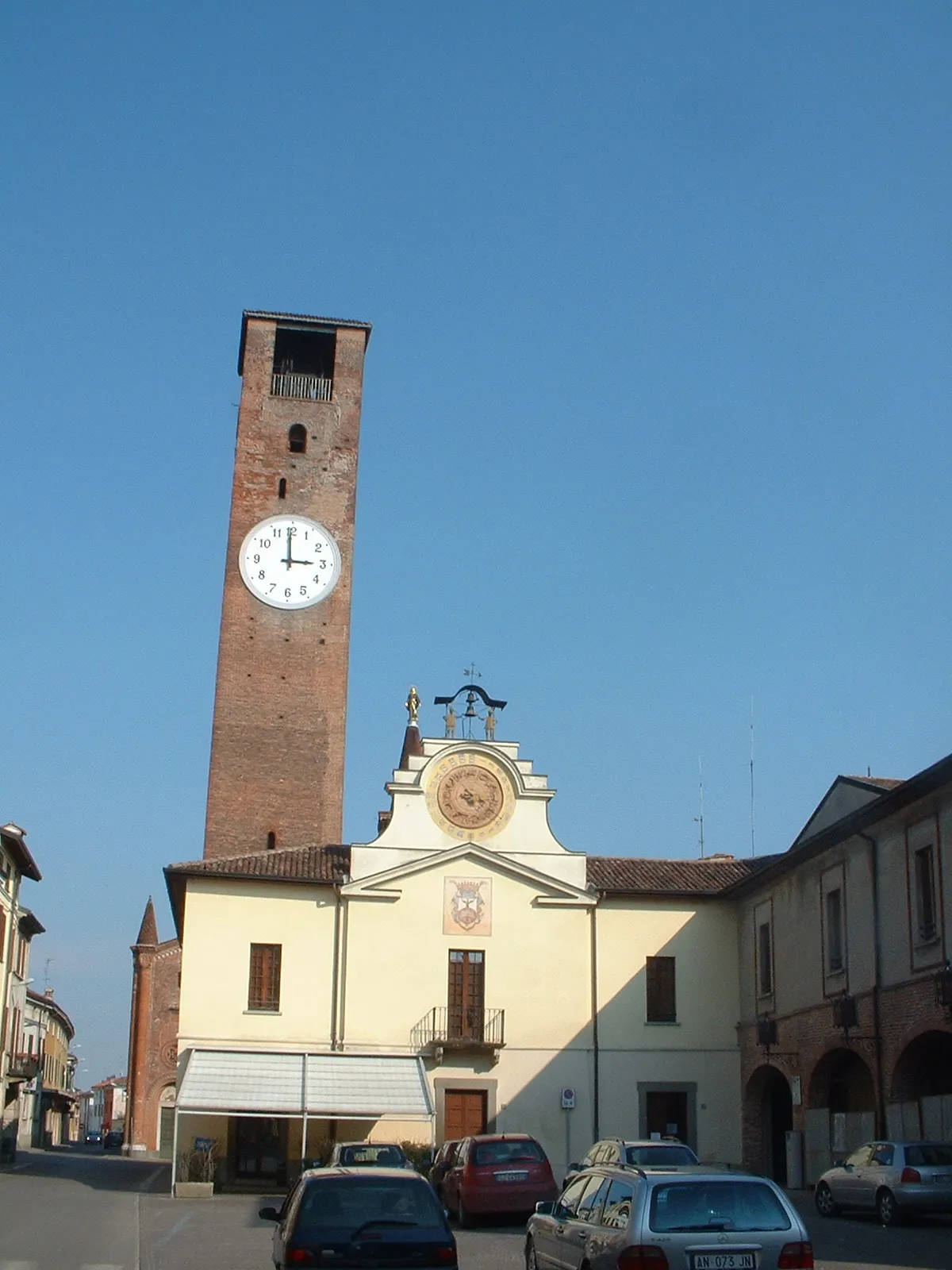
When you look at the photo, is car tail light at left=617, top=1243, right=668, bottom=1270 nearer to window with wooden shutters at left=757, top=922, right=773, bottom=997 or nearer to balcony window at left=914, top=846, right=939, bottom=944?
balcony window at left=914, top=846, right=939, bottom=944

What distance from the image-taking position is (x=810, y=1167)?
29016 mm

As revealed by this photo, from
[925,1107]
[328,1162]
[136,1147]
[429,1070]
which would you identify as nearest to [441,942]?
[429,1070]

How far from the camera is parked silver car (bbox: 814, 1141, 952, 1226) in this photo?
65.9 ft

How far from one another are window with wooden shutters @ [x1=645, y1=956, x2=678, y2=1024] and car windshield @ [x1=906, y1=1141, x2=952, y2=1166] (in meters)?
14.4

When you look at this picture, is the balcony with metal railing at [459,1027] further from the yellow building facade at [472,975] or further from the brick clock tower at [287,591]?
the brick clock tower at [287,591]

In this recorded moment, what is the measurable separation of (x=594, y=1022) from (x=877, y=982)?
9785mm

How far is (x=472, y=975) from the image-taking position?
34438 mm

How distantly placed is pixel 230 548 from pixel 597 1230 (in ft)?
120

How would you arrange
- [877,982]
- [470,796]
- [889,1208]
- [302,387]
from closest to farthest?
1. [889,1208]
2. [877,982]
3. [470,796]
4. [302,387]

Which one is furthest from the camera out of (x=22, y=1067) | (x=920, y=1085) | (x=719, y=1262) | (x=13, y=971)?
(x=22, y=1067)

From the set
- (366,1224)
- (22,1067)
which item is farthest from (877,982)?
(22,1067)

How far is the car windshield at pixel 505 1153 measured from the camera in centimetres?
2261

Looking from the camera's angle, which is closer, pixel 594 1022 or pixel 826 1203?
pixel 826 1203

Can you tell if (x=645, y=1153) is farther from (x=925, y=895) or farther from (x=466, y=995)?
(x=466, y=995)
